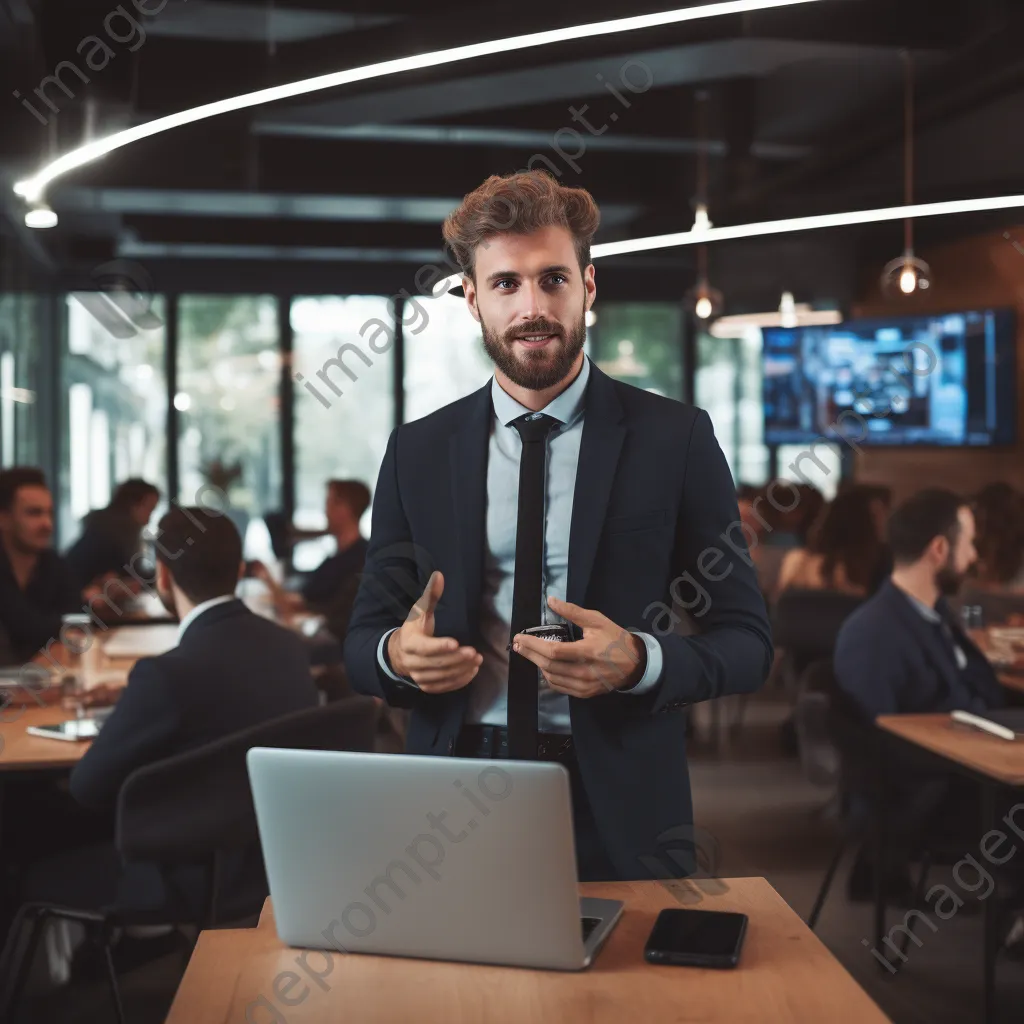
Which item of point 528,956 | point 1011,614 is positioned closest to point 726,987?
point 528,956

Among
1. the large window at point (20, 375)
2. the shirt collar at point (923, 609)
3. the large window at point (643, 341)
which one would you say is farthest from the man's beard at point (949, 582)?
the large window at point (643, 341)

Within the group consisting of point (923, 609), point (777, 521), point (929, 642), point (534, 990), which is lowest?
point (534, 990)

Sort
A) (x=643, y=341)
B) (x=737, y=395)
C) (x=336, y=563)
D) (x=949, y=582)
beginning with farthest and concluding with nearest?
(x=643, y=341) < (x=737, y=395) < (x=336, y=563) < (x=949, y=582)

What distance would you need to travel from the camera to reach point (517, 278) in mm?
1832

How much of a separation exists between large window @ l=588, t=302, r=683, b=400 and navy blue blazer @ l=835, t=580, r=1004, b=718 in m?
8.32

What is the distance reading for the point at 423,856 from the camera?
136 centimetres

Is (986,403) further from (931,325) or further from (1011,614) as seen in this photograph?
(1011,614)

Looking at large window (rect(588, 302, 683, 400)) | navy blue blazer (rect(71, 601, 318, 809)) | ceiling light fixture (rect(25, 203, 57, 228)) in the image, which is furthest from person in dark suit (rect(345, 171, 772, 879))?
large window (rect(588, 302, 683, 400))

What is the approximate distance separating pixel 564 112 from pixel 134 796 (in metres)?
6.26

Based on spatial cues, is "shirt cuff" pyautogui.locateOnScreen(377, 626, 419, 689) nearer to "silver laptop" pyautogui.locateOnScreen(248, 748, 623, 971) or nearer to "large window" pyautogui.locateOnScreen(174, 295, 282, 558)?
"silver laptop" pyautogui.locateOnScreen(248, 748, 623, 971)

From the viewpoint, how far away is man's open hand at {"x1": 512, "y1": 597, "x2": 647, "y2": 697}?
1.59 meters

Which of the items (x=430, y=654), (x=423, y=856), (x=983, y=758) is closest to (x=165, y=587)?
(x=430, y=654)

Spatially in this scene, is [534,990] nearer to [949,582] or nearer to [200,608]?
[200,608]

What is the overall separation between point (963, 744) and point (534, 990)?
2.25 metres
